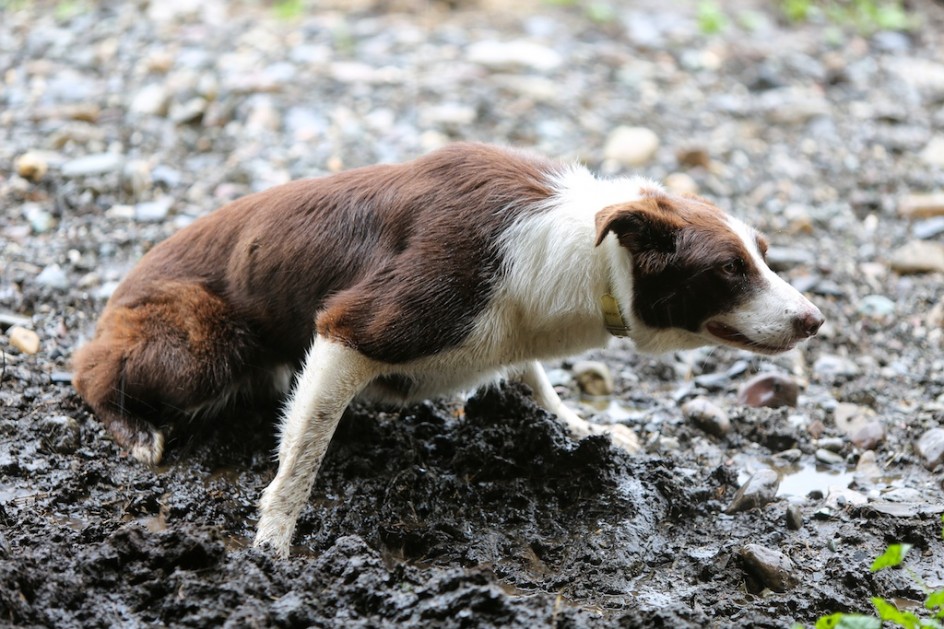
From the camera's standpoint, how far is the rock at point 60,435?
4.89 metres

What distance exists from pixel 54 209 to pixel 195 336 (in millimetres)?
3083

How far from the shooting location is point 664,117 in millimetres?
9391

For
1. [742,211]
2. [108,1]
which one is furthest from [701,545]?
[108,1]

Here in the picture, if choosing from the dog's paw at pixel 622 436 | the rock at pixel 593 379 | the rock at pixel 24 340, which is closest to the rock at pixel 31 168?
the rock at pixel 24 340

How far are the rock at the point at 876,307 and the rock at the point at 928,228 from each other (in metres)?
1.12

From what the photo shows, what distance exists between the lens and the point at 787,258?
7.49 meters

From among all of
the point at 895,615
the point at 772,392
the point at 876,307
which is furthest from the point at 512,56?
the point at 895,615

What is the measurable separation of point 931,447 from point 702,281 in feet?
6.29

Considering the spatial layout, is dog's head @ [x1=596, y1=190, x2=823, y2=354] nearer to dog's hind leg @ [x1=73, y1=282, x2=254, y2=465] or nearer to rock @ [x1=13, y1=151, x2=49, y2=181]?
dog's hind leg @ [x1=73, y1=282, x2=254, y2=465]

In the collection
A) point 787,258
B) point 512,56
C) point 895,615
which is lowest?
point 787,258

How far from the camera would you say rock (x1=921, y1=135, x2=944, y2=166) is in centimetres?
928

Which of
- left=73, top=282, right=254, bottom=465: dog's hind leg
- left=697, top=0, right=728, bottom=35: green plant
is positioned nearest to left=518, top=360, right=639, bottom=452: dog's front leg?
left=73, top=282, right=254, bottom=465: dog's hind leg

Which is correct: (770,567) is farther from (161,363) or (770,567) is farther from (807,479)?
(161,363)

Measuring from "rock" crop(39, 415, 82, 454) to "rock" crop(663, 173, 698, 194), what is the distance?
4.89 m
